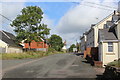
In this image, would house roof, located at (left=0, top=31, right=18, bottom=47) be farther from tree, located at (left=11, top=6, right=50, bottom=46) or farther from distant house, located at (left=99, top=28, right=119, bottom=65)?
distant house, located at (left=99, top=28, right=119, bottom=65)

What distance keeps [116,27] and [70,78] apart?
13.9 meters

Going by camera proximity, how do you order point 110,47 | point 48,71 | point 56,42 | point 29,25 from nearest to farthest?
1. point 48,71
2. point 110,47
3. point 29,25
4. point 56,42

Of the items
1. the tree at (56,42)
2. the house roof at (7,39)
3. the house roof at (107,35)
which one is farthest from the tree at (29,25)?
the tree at (56,42)

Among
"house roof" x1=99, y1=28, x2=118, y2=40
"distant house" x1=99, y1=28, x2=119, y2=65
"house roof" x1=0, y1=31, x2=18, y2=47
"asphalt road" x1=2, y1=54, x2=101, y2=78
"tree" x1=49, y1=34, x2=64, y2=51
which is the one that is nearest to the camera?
"asphalt road" x1=2, y1=54, x2=101, y2=78

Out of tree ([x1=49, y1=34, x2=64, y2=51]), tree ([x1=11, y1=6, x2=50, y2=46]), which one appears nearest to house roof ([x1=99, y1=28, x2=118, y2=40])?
tree ([x1=11, y1=6, x2=50, y2=46])

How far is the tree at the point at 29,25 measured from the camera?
49406mm

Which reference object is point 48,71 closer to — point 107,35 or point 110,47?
point 110,47

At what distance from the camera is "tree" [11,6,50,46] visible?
49.4 meters

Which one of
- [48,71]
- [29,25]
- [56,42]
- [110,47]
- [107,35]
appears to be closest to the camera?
[48,71]

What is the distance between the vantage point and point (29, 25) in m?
50.5


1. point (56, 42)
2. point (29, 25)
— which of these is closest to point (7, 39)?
point (29, 25)

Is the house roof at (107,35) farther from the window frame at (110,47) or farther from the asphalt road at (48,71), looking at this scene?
the asphalt road at (48,71)

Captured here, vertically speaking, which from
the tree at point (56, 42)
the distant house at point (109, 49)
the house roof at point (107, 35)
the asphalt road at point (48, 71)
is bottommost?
the asphalt road at point (48, 71)

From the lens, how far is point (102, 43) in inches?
908
